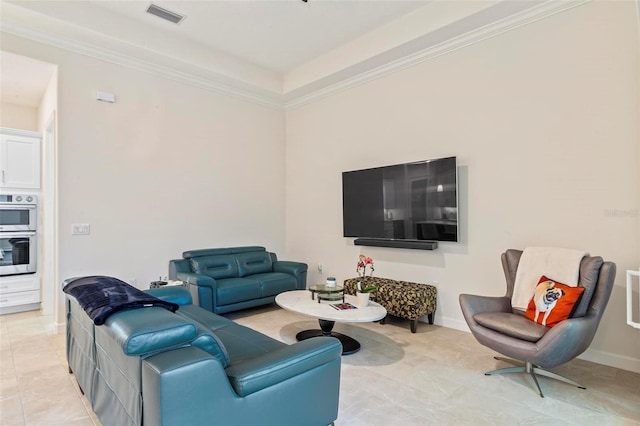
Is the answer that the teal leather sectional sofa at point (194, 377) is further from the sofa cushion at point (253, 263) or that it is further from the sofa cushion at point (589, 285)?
the sofa cushion at point (253, 263)

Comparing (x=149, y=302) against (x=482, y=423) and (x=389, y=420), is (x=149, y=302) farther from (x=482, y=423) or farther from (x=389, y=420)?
(x=482, y=423)

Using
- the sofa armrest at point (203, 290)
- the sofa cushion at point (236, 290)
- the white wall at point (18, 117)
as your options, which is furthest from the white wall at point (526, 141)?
the white wall at point (18, 117)

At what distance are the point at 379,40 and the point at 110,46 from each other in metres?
3.16

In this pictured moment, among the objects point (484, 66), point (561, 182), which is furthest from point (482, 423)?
point (484, 66)

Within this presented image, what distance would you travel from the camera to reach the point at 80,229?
3.98 meters

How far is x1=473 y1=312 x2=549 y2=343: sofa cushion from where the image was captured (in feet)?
8.24

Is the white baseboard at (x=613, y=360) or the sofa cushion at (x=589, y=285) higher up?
the sofa cushion at (x=589, y=285)

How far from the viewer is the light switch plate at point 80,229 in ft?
12.9

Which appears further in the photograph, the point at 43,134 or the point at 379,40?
the point at 43,134

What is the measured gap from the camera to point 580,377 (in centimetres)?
274

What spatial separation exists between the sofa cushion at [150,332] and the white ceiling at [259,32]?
11.3 feet

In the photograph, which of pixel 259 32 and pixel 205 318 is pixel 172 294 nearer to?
pixel 205 318

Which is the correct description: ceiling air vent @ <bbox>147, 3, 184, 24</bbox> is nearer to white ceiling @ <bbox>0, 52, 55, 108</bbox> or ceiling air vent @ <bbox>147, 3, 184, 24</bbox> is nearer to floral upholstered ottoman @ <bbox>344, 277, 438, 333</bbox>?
white ceiling @ <bbox>0, 52, 55, 108</bbox>

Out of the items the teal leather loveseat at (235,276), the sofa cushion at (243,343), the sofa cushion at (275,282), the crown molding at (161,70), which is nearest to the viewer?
the sofa cushion at (243,343)
